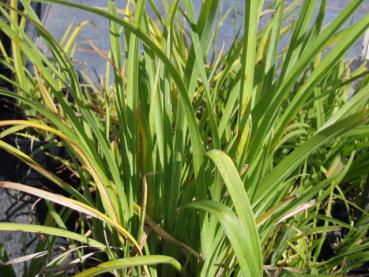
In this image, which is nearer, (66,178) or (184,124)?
(184,124)

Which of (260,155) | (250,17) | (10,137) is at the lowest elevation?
(10,137)

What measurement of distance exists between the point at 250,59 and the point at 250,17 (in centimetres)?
9

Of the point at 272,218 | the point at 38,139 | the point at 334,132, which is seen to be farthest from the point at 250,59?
the point at 38,139

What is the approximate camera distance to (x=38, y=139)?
1.53m

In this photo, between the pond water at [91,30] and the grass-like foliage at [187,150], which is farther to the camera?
the pond water at [91,30]

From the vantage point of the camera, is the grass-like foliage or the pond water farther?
the pond water

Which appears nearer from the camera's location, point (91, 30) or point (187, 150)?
point (187, 150)

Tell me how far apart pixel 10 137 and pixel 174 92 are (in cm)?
68

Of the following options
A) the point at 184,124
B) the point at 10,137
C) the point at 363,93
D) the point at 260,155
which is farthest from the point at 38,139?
the point at 363,93

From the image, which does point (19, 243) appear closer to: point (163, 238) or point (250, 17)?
point (163, 238)

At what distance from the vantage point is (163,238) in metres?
0.90

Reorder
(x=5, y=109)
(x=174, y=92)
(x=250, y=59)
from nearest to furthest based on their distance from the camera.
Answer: (x=250, y=59), (x=174, y=92), (x=5, y=109)

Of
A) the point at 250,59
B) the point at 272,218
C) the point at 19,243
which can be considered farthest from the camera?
the point at 19,243

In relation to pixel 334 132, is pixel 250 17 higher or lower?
higher
